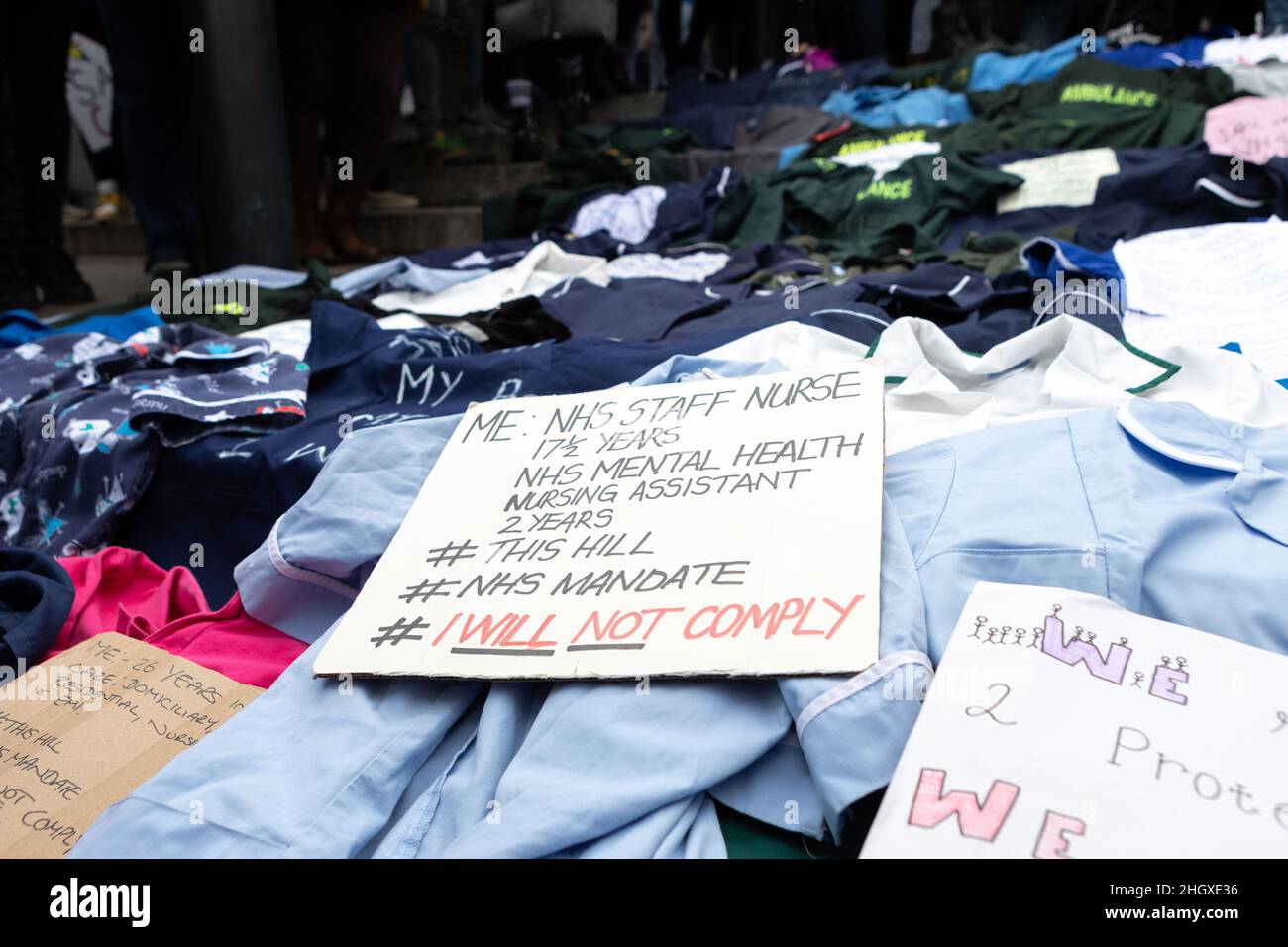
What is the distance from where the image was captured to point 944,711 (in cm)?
73

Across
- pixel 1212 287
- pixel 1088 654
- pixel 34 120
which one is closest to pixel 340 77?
pixel 34 120

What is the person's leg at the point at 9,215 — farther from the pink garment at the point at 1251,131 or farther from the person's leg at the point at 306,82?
the pink garment at the point at 1251,131

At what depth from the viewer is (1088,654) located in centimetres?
77

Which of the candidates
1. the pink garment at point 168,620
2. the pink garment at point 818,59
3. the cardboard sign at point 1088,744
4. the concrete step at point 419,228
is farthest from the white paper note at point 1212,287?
the pink garment at point 818,59

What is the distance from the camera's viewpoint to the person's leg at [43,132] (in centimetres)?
303

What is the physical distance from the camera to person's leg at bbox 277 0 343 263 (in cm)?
330

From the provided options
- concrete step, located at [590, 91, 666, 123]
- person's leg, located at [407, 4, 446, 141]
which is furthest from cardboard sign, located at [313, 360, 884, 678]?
concrete step, located at [590, 91, 666, 123]

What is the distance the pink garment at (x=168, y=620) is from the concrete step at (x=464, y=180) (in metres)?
3.51

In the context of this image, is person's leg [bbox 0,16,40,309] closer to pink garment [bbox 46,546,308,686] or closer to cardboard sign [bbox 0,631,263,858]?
pink garment [bbox 46,546,308,686]

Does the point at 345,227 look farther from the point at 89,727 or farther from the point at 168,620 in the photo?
the point at 89,727

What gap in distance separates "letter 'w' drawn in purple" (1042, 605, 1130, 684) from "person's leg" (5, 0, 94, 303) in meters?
3.23
